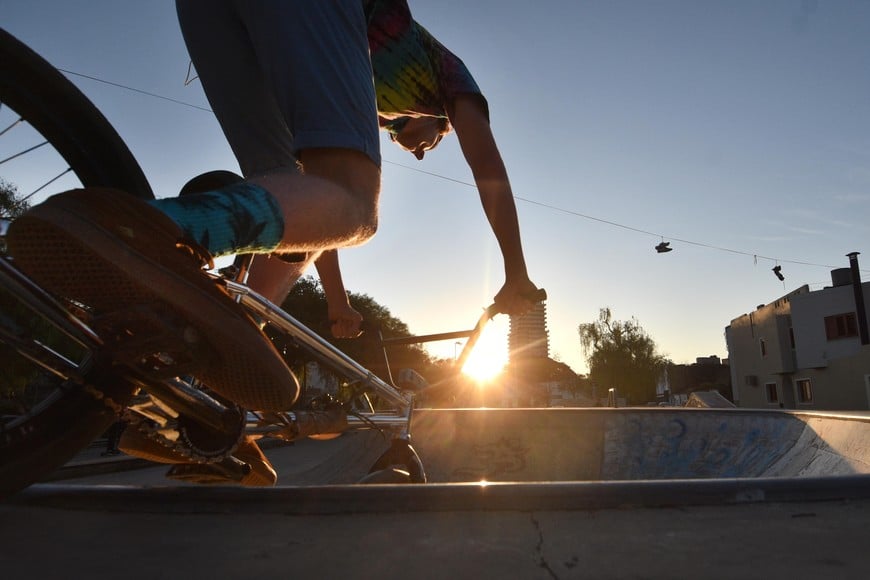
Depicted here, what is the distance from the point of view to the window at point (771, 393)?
120 feet

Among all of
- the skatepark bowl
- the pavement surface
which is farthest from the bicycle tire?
the skatepark bowl

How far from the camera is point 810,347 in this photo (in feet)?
109

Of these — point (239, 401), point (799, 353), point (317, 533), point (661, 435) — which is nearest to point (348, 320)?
point (239, 401)

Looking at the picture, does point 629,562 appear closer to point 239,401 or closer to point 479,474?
point 239,401

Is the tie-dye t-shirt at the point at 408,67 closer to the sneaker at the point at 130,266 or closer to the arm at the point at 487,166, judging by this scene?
the arm at the point at 487,166

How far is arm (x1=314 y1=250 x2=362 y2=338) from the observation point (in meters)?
2.34

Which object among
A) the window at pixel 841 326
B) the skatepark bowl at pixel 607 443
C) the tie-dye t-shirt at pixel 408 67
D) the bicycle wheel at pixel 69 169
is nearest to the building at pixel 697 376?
Result: the window at pixel 841 326

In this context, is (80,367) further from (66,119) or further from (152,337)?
(66,119)

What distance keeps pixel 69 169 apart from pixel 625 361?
58295 mm

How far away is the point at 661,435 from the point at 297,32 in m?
3.82

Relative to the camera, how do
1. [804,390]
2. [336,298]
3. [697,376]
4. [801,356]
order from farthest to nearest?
[697,376], [801,356], [804,390], [336,298]

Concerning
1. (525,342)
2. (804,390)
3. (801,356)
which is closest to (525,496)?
(525,342)

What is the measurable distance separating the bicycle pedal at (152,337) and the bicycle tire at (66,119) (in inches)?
20.3

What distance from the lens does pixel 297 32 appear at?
1313 mm
